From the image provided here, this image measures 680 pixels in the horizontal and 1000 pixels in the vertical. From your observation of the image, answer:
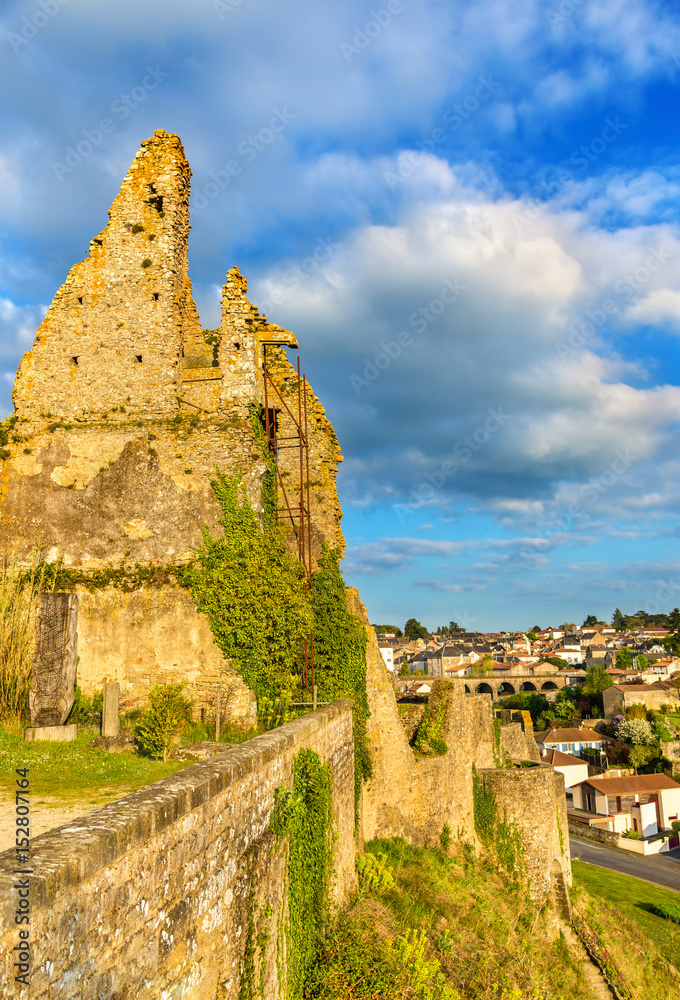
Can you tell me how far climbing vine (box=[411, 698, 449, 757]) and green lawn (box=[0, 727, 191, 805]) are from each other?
7.83 meters

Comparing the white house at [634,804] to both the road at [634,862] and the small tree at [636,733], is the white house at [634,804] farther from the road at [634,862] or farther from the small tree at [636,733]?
the small tree at [636,733]

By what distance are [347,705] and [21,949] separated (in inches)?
407

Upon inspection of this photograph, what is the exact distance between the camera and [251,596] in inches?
550

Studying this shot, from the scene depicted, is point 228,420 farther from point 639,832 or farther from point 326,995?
point 639,832

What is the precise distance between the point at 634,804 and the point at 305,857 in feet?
176

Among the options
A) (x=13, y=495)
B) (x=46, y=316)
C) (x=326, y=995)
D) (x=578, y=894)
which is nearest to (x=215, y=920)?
(x=326, y=995)

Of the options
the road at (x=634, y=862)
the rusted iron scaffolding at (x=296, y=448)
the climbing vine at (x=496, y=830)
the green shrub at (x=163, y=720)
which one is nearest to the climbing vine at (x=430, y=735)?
the climbing vine at (x=496, y=830)

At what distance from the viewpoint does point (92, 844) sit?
3.38 m

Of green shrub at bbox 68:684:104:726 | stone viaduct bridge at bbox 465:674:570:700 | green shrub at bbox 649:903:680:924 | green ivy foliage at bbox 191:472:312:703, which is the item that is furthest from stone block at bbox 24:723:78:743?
stone viaduct bridge at bbox 465:674:570:700

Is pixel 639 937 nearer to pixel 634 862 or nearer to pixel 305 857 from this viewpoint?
pixel 305 857

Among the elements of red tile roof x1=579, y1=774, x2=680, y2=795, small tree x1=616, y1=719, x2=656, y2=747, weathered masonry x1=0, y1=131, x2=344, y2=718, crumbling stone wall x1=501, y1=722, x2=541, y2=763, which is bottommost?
red tile roof x1=579, y1=774, x2=680, y2=795

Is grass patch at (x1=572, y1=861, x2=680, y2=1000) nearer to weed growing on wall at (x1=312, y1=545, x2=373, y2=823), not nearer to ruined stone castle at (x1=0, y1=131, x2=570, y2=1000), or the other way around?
ruined stone castle at (x1=0, y1=131, x2=570, y2=1000)

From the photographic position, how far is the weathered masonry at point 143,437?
13.9m

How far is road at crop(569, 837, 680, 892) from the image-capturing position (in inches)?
1533
